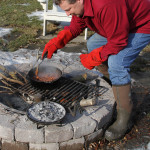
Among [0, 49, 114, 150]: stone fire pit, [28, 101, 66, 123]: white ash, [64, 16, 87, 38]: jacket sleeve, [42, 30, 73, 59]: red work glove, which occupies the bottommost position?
[0, 49, 114, 150]: stone fire pit

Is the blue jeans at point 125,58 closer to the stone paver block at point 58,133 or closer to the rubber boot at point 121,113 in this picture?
the rubber boot at point 121,113

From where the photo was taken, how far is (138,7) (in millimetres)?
2490

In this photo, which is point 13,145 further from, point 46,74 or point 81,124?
point 46,74

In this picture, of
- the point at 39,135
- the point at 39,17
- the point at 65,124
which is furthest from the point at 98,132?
the point at 39,17

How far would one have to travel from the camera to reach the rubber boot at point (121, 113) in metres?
2.72

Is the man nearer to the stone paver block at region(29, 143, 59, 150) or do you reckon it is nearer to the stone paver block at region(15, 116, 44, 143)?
the stone paver block at region(29, 143, 59, 150)

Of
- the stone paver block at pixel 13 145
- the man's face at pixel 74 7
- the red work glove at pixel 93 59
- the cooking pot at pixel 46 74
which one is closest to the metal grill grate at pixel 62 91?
the cooking pot at pixel 46 74

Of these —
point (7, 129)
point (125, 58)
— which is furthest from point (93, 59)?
point (7, 129)

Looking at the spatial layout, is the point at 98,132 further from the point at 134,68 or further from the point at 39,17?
the point at 39,17

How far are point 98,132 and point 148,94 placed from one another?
5.15ft

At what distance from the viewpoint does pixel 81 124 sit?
2598mm

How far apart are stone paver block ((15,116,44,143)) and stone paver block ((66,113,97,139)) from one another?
14.6 inches

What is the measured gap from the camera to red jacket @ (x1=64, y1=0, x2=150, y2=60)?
2230mm

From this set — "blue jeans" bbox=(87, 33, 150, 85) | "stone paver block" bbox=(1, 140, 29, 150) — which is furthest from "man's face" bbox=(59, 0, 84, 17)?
"stone paver block" bbox=(1, 140, 29, 150)
